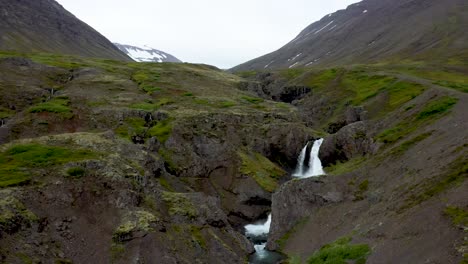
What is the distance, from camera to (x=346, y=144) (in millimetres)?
79812

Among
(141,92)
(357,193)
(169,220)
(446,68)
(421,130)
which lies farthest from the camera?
(446,68)

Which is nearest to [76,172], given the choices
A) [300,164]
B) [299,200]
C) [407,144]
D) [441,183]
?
[299,200]

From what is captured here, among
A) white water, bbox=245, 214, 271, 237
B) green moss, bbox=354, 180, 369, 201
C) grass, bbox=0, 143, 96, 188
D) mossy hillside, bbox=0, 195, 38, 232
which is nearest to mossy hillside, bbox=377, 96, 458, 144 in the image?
green moss, bbox=354, 180, 369, 201

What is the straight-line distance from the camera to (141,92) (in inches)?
4528

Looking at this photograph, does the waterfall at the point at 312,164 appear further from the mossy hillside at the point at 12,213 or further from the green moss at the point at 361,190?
the mossy hillside at the point at 12,213

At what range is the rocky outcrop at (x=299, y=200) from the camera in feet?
191

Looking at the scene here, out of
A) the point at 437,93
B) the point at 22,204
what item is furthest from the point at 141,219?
the point at 437,93

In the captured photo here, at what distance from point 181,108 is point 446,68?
9508 cm

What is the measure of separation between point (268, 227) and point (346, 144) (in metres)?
24.2

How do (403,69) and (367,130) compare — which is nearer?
(367,130)

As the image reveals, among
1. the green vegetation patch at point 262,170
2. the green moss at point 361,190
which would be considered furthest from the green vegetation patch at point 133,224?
the green vegetation patch at point 262,170

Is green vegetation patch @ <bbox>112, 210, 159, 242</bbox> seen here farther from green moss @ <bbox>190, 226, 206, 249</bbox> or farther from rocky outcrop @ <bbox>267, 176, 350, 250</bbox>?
rocky outcrop @ <bbox>267, 176, 350, 250</bbox>

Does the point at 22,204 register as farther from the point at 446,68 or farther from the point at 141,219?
the point at 446,68

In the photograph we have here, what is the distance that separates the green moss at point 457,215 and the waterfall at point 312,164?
43535 mm
